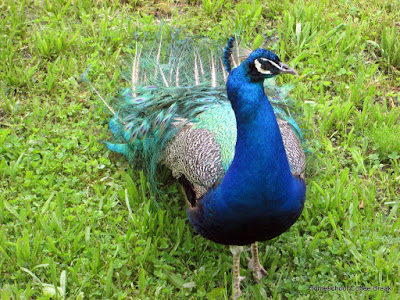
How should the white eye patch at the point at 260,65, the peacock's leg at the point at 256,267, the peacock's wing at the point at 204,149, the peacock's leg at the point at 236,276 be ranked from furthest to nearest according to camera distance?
the peacock's leg at the point at 256,267 < the peacock's leg at the point at 236,276 < the peacock's wing at the point at 204,149 < the white eye patch at the point at 260,65

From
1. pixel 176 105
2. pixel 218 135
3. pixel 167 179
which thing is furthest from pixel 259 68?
pixel 167 179

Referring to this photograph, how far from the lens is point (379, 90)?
3.85m

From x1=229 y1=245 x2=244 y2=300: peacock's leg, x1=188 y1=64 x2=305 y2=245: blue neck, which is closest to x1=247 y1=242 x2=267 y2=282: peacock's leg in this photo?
x1=229 y1=245 x2=244 y2=300: peacock's leg

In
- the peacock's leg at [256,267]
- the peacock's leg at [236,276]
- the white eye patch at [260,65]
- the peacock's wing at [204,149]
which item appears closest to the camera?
the white eye patch at [260,65]

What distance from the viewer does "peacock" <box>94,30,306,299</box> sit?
7.21 ft

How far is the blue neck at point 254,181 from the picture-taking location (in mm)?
2176

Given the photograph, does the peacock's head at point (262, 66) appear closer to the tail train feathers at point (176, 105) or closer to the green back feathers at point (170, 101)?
the tail train feathers at point (176, 105)

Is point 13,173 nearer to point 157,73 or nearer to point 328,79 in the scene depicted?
point 157,73

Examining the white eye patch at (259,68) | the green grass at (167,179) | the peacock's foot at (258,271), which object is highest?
the white eye patch at (259,68)

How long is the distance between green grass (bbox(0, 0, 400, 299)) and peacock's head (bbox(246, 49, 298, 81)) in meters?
1.06

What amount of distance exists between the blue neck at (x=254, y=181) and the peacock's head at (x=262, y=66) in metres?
0.03

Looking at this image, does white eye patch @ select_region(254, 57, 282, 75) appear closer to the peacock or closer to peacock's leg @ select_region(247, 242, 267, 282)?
the peacock

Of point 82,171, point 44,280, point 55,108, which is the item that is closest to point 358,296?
point 44,280

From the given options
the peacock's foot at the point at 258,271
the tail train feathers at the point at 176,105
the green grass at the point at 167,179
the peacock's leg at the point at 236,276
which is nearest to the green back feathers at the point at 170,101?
the tail train feathers at the point at 176,105
